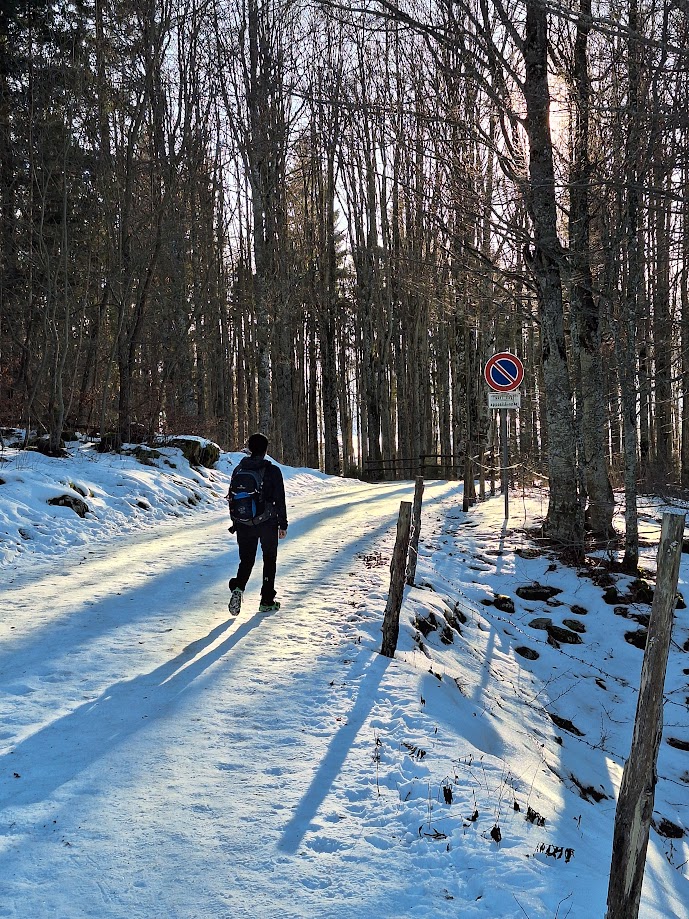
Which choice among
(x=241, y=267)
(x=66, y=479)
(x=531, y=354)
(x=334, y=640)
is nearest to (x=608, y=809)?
(x=334, y=640)

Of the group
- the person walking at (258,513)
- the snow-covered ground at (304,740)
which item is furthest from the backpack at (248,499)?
the snow-covered ground at (304,740)

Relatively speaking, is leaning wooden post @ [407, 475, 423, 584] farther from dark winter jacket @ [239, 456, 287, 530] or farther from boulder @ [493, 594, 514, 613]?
dark winter jacket @ [239, 456, 287, 530]

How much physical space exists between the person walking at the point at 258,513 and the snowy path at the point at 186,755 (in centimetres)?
37

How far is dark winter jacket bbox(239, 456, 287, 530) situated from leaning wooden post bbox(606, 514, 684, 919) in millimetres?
4378

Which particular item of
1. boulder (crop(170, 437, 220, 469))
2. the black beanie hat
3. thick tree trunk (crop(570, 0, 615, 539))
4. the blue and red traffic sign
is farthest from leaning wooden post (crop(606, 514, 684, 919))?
boulder (crop(170, 437, 220, 469))

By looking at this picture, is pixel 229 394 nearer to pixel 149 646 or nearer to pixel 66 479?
pixel 66 479

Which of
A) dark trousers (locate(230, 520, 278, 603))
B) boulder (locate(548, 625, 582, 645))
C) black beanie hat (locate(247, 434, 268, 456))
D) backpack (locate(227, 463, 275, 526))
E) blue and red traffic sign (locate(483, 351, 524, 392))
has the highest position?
blue and red traffic sign (locate(483, 351, 524, 392))

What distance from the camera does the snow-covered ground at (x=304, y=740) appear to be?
3.16m

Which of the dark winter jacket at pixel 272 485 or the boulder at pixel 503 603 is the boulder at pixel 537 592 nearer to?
→ the boulder at pixel 503 603

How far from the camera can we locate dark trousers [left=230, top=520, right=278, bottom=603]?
6984 mm

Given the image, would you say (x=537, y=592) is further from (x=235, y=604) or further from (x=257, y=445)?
(x=257, y=445)

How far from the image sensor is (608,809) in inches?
206

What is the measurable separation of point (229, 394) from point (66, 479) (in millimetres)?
25683

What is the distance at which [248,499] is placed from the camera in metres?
6.84
